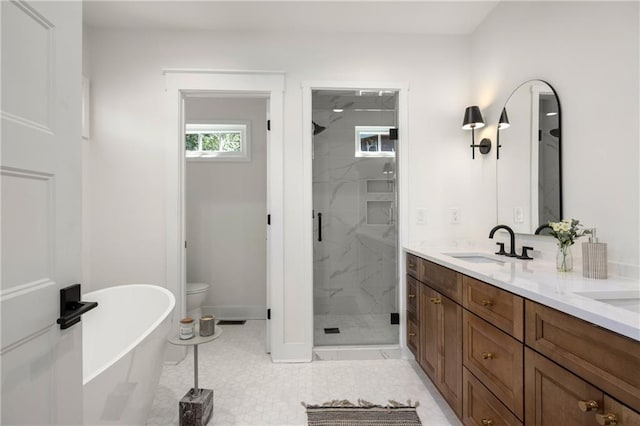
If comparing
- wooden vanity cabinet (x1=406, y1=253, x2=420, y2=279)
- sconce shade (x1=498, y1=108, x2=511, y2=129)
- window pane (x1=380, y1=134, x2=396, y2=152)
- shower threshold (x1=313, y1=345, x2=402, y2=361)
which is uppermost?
sconce shade (x1=498, y1=108, x2=511, y2=129)

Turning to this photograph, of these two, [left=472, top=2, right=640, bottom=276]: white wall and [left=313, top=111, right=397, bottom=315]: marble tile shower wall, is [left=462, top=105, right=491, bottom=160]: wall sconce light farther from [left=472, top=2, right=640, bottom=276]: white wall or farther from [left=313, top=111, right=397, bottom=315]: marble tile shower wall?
[left=313, top=111, right=397, bottom=315]: marble tile shower wall

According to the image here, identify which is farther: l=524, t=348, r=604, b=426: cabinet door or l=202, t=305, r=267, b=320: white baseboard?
l=202, t=305, r=267, b=320: white baseboard

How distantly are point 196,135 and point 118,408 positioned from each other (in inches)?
116

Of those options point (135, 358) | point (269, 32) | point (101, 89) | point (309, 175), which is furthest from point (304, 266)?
point (101, 89)

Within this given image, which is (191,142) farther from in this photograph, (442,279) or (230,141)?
(442,279)

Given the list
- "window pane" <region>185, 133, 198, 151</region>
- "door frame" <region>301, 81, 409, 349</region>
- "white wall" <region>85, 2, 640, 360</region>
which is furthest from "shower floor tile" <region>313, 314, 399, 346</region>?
"window pane" <region>185, 133, 198, 151</region>

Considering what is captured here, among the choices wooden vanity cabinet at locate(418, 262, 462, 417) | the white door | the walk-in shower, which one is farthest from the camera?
the walk-in shower

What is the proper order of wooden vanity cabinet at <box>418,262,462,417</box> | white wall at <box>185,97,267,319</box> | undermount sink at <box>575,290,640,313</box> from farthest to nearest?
white wall at <box>185,97,267,319</box>, wooden vanity cabinet at <box>418,262,462,417</box>, undermount sink at <box>575,290,640,313</box>

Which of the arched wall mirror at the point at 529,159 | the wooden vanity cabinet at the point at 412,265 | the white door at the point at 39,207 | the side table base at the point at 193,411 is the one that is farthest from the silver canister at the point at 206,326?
the arched wall mirror at the point at 529,159

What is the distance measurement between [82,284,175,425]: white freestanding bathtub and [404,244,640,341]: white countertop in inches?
60.6

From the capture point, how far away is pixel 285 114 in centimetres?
270

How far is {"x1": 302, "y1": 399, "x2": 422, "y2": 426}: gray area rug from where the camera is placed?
1879 mm

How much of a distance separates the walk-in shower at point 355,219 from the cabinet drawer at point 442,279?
0.61 m

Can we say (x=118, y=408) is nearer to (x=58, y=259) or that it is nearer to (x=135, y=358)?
(x=135, y=358)
